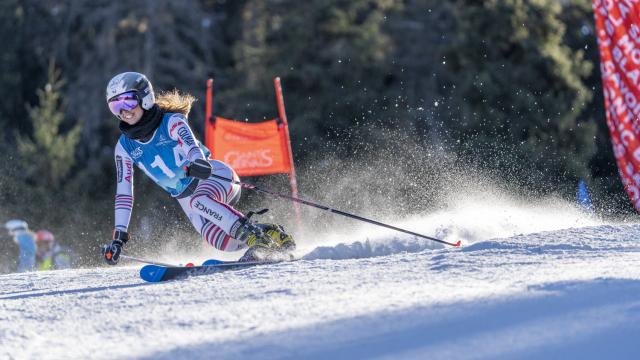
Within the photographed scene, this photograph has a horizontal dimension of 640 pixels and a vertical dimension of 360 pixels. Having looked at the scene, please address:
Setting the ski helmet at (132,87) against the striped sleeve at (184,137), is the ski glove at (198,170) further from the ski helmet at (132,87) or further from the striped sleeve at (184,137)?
the ski helmet at (132,87)

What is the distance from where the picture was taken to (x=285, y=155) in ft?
34.6

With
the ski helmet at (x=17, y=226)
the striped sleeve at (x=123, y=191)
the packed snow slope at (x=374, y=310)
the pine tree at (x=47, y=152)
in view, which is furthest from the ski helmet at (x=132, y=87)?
the pine tree at (x=47, y=152)

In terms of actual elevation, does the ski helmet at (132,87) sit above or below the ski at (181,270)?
above

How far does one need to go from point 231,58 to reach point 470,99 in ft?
26.0

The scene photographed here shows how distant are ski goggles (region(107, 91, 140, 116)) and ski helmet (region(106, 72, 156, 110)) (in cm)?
2

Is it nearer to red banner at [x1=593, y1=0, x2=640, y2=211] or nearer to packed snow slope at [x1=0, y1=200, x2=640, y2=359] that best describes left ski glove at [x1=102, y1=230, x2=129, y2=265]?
packed snow slope at [x1=0, y1=200, x2=640, y2=359]

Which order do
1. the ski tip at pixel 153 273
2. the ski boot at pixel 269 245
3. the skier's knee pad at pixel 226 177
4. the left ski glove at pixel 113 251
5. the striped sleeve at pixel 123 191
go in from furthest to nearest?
1. the skier's knee pad at pixel 226 177
2. the striped sleeve at pixel 123 191
3. the ski boot at pixel 269 245
4. the left ski glove at pixel 113 251
5. the ski tip at pixel 153 273

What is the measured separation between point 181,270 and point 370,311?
86.8 inches

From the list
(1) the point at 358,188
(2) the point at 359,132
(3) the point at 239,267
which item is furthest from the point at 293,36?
(3) the point at 239,267

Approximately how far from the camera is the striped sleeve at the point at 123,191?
6.05 meters

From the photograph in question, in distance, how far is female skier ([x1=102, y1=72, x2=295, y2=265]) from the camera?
235 inches

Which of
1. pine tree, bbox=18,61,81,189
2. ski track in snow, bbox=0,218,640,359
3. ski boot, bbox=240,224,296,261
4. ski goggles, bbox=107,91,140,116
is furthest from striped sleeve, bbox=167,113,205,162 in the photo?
pine tree, bbox=18,61,81,189

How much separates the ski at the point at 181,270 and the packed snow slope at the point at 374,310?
13 centimetres

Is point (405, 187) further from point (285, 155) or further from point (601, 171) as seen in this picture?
point (601, 171)
